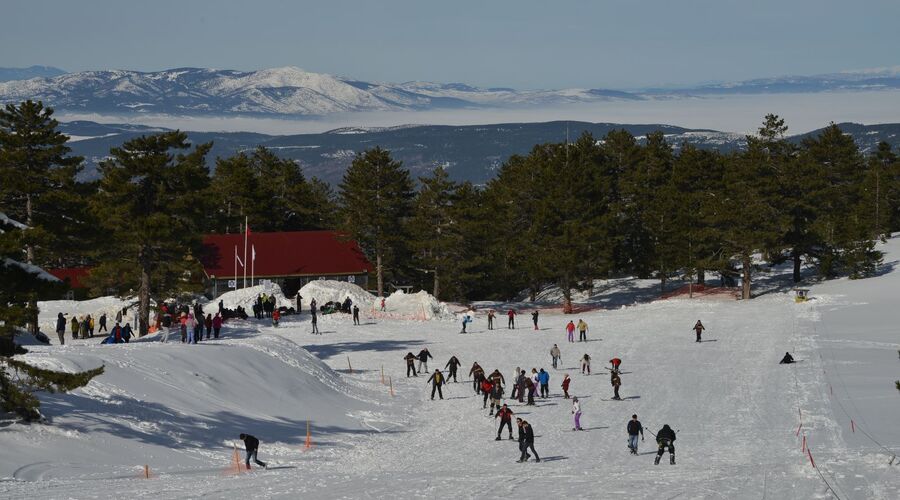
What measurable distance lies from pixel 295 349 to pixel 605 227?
1410 inches

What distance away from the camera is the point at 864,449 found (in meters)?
29.6

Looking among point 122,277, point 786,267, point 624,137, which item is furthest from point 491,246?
point 122,277

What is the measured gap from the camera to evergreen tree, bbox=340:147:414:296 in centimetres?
7888

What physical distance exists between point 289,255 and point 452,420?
4779 cm

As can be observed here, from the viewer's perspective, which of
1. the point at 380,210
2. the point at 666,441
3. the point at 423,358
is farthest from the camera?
the point at 380,210

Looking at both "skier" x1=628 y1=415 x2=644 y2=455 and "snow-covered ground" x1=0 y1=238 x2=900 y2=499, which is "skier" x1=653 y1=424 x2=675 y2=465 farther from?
"skier" x1=628 y1=415 x2=644 y2=455

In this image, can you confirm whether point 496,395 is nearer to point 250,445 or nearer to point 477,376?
point 477,376

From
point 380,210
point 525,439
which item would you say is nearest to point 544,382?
point 525,439

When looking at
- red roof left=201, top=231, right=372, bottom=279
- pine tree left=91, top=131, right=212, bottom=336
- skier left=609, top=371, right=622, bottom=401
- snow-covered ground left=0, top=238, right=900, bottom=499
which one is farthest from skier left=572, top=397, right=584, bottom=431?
red roof left=201, top=231, right=372, bottom=279

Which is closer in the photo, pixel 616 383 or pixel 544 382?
pixel 616 383

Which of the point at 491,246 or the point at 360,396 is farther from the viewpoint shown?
the point at 491,246

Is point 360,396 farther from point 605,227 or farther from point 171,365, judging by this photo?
point 605,227

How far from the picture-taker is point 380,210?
261 feet

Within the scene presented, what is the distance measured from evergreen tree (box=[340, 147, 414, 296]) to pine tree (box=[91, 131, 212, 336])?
25898mm
